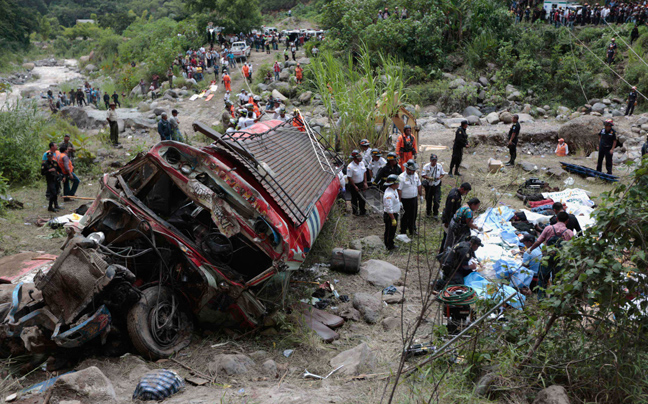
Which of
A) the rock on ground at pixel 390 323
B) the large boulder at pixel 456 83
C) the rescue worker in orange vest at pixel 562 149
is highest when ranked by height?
the large boulder at pixel 456 83

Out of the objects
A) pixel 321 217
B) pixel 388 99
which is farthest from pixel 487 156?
pixel 321 217

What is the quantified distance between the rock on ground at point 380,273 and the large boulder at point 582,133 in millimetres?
9139

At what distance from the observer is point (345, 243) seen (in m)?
8.21

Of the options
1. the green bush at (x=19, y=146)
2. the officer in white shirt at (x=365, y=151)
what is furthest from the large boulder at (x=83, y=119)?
the officer in white shirt at (x=365, y=151)

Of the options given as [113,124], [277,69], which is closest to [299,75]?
[277,69]

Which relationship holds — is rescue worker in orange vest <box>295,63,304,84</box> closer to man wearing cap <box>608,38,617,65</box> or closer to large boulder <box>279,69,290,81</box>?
large boulder <box>279,69,290,81</box>

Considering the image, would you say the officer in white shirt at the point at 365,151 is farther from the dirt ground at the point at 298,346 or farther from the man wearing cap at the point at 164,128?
the man wearing cap at the point at 164,128

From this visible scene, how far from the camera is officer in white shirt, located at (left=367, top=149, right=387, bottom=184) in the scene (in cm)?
947

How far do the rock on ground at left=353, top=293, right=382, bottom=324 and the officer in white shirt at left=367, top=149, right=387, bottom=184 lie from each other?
136 inches


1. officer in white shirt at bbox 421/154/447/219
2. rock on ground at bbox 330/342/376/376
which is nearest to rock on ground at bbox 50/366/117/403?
rock on ground at bbox 330/342/376/376

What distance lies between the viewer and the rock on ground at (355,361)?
14.9 ft

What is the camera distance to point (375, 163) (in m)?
9.62

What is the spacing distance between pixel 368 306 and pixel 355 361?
5.05 feet

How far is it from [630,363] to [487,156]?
10.4 metres
